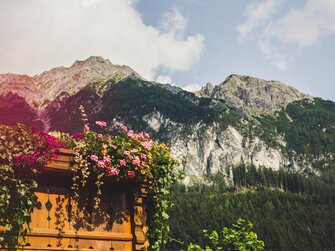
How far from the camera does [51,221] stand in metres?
8.62

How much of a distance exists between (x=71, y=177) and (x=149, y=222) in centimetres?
211

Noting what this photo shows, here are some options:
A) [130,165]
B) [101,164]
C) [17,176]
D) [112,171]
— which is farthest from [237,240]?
[17,176]

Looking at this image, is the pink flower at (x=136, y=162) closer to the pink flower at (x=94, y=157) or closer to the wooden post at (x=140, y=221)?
the wooden post at (x=140, y=221)

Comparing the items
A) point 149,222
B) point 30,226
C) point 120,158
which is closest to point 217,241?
point 149,222

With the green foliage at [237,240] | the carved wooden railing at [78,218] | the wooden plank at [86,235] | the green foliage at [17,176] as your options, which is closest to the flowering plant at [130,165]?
the carved wooden railing at [78,218]

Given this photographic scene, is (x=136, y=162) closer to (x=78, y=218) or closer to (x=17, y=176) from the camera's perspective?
(x=78, y=218)

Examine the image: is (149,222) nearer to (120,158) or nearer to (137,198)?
(137,198)

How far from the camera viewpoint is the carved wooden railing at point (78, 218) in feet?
28.0

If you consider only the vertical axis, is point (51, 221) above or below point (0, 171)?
below

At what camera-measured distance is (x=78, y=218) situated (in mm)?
8891

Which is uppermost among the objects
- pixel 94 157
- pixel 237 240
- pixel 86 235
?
pixel 94 157

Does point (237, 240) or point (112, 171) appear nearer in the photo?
point (112, 171)

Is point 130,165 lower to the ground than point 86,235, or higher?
higher

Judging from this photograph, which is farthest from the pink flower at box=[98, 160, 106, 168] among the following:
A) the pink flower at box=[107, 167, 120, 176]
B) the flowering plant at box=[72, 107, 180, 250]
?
the pink flower at box=[107, 167, 120, 176]
